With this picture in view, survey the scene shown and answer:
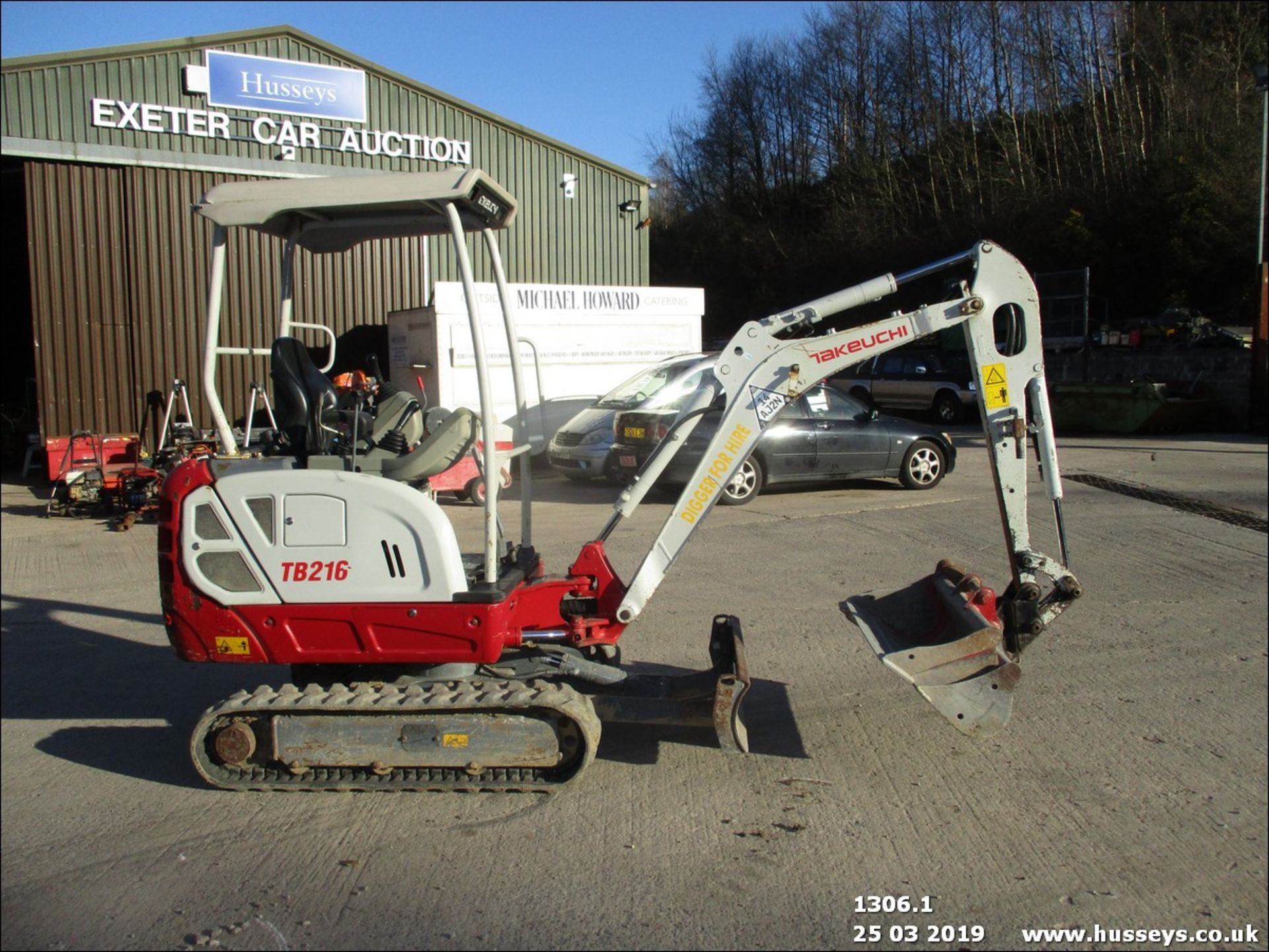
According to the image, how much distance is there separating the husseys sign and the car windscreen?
6409 millimetres

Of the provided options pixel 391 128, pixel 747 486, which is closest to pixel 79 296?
pixel 391 128

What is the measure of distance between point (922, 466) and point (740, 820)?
9.67m

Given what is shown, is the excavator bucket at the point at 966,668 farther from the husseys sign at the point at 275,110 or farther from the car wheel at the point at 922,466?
the husseys sign at the point at 275,110

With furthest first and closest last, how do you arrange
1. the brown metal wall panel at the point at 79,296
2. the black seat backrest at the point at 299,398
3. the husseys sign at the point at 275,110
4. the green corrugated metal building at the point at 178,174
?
1. the husseys sign at the point at 275,110
2. the brown metal wall panel at the point at 79,296
3. the green corrugated metal building at the point at 178,174
4. the black seat backrest at the point at 299,398

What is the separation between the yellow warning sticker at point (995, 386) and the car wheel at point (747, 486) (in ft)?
22.8

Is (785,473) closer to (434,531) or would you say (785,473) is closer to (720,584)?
(720,584)

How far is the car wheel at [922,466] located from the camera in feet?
43.7

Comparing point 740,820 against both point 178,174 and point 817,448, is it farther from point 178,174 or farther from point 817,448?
point 178,174

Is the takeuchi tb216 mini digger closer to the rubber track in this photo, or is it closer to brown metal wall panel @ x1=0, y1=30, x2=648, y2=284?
the rubber track

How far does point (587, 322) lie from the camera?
656 inches

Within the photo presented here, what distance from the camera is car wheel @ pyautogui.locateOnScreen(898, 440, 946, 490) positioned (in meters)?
13.3

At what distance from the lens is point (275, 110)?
16828mm

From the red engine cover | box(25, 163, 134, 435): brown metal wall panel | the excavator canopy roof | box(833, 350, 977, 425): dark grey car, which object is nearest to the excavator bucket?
the red engine cover

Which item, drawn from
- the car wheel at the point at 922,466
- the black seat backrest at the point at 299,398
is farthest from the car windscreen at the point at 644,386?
the black seat backrest at the point at 299,398
